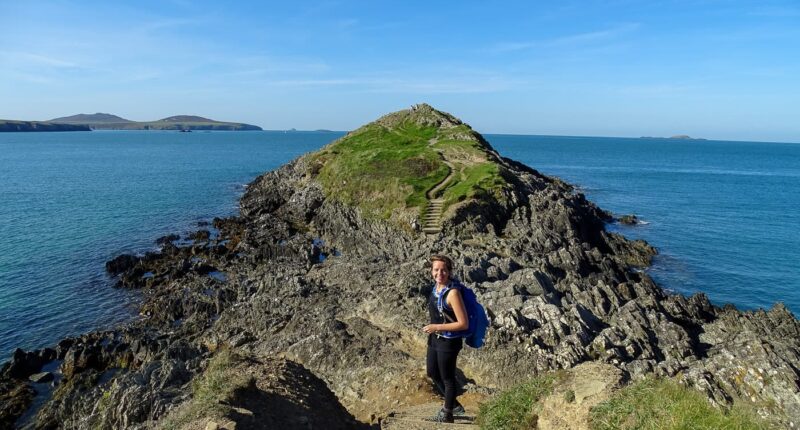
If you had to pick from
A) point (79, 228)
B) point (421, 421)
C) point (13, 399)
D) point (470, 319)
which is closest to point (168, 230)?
point (79, 228)

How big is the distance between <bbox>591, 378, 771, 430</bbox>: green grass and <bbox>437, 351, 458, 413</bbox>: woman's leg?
302 centimetres

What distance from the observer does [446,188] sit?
47.0 m

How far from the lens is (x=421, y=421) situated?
11.7 m

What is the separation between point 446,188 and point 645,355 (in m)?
28.5

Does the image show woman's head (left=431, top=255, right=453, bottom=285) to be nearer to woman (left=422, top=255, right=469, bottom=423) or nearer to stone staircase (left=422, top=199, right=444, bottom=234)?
woman (left=422, top=255, right=469, bottom=423)

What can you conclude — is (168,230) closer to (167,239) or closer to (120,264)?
(167,239)

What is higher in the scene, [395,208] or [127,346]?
[395,208]

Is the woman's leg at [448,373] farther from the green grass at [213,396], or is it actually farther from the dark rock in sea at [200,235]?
the dark rock in sea at [200,235]

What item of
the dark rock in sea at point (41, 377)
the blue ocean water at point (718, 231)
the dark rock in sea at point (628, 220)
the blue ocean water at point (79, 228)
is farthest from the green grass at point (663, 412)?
the dark rock in sea at point (628, 220)

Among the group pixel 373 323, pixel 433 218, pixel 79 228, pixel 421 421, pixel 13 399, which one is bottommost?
pixel 13 399

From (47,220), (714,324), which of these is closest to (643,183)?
(714,324)

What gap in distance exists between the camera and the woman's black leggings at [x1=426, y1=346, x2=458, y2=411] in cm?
1073

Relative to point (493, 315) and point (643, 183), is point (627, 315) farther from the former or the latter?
point (643, 183)

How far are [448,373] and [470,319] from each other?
1.51 meters
